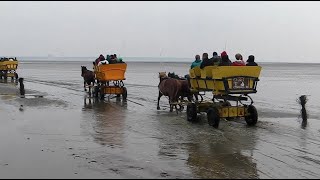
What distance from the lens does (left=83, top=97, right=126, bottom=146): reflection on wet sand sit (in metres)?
9.83

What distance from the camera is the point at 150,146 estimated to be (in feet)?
29.6

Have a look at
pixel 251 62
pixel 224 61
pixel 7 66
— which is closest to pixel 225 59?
pixel 224 61

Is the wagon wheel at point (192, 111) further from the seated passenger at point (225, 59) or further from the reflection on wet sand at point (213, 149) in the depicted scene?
the seated passenger at point (225, 59)

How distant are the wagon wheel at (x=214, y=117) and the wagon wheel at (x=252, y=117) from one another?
111cm

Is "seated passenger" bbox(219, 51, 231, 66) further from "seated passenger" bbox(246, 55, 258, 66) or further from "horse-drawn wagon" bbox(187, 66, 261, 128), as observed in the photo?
"seated passenger" bbox(246, 55, 258, 66)

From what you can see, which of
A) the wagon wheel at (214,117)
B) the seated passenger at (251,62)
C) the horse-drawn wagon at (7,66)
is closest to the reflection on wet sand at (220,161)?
the wagon wheel at (214,117)

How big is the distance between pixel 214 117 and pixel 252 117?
1.25 metres

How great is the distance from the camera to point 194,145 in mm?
9164

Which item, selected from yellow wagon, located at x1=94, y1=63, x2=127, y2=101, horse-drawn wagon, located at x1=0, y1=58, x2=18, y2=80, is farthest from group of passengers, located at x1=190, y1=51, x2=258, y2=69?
horse-drawn wagon, located at x1=0, y1=58, x2=18, y2=80

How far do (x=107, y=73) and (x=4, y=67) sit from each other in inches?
754

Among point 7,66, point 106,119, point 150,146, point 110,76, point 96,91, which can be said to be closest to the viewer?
point 150,146

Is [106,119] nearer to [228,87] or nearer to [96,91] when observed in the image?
[228,87]

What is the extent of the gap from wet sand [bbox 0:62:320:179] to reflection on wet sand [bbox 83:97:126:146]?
3 centimetres

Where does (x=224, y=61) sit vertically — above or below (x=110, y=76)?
above
